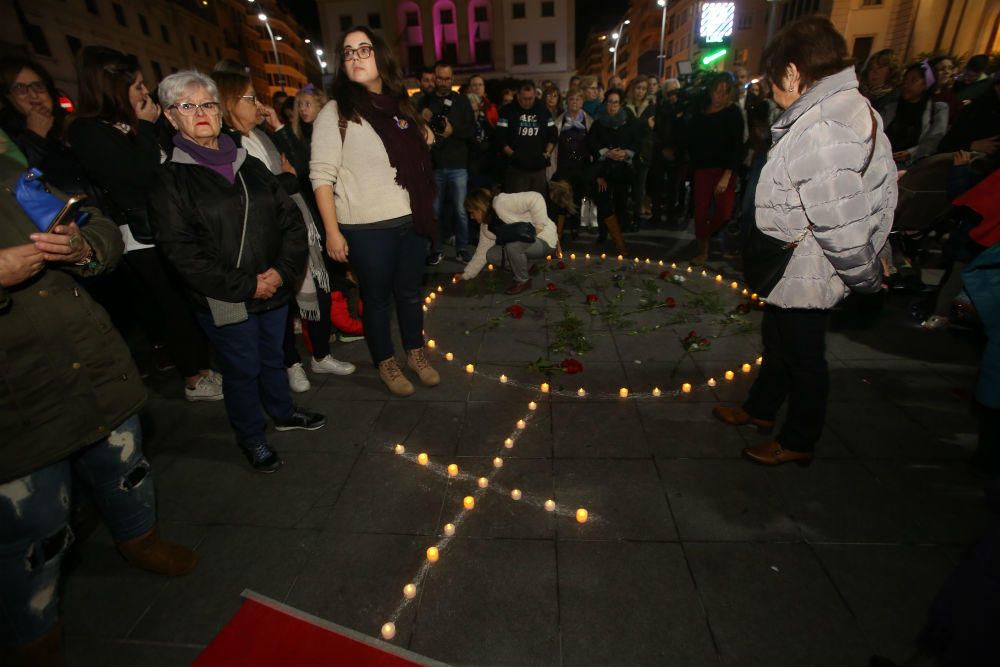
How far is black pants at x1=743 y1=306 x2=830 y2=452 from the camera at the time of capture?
9.13 ft

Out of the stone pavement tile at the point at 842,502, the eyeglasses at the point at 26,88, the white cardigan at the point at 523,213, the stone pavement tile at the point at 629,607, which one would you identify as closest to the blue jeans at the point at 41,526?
the stone pavement tile at the point at 629,607

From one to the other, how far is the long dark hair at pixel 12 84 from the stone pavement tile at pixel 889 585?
5776mm

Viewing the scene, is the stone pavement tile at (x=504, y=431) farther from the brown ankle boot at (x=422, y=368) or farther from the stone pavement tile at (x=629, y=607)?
the stone pavement tile at (x=629, y=607)

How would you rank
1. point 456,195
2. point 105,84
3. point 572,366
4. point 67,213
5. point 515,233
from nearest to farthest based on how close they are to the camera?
point 67,213 < point 105,84 < point 572,366 < point 515,233 < point 456,195

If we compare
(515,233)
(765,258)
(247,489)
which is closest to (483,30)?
(515,233)

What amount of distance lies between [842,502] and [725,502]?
668 millimetres

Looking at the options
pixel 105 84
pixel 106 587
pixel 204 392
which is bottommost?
pixel 106 587

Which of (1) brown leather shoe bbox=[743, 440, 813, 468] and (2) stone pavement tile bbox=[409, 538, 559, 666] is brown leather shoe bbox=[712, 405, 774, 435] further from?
(2) stone pavement tile bbox=[409, 538, 559, 666]

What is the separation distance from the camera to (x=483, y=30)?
42.6 metres

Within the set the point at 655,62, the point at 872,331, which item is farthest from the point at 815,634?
the point at 655,62

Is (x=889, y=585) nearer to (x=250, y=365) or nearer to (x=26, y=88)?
(x=250, y=365)

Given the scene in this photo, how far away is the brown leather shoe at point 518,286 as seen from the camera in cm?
639

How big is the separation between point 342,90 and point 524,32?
4571 centimetres

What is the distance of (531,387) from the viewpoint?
4184 millimetres
